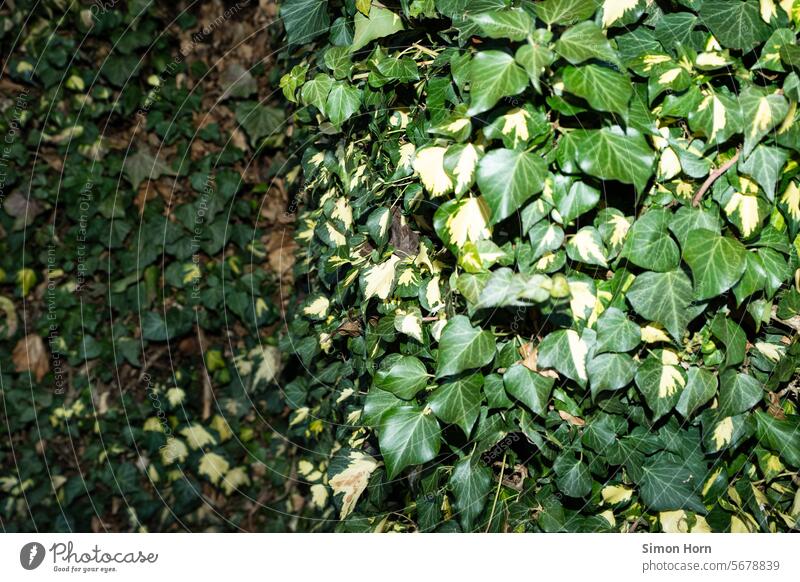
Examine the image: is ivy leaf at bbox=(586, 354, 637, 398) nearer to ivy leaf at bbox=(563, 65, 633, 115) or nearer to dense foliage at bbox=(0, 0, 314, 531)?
ivy leaf at bbox=(563, 65, 633, 115)

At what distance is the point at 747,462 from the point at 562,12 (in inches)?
35.9

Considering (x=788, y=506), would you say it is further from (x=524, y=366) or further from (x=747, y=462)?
(x=524, y=366)

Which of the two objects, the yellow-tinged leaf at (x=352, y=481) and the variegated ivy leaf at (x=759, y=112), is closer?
the variegated ivy leaf at (x=759, y=112)

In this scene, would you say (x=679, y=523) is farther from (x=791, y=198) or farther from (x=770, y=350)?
(x=791, y=198)

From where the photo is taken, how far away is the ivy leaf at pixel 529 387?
117 centimetres


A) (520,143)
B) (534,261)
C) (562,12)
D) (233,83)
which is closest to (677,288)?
(534,261)

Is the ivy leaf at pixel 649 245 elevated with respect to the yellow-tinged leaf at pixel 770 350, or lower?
elevated

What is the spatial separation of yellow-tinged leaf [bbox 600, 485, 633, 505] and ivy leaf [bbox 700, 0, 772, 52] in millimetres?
806

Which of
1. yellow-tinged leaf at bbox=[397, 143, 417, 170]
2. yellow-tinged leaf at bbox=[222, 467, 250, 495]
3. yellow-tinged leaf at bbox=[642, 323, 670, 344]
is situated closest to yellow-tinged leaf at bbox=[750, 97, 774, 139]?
yellow-tinged leaf at bbox=[642, 323, 670, 344]

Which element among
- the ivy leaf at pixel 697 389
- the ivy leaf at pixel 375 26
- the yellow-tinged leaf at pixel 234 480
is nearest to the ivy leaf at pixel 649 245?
the ivy leaf at pixel 697 389

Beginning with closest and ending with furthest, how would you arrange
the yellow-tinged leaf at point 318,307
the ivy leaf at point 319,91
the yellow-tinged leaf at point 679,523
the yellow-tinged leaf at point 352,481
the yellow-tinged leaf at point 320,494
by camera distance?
1. the yellow-tinged leaf at point 679,523
2. the ivy leaf at point 319,91
3. the yellow-tinged leaf at point 352,481
4. the yellow-tinged leaf at point 318,307
5. the yellow-tinged leaf at point 320,494

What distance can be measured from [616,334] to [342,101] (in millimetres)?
708

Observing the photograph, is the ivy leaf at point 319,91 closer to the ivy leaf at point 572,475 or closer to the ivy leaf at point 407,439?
the ivy leaf at point 407,439

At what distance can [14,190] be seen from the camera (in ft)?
8.64
